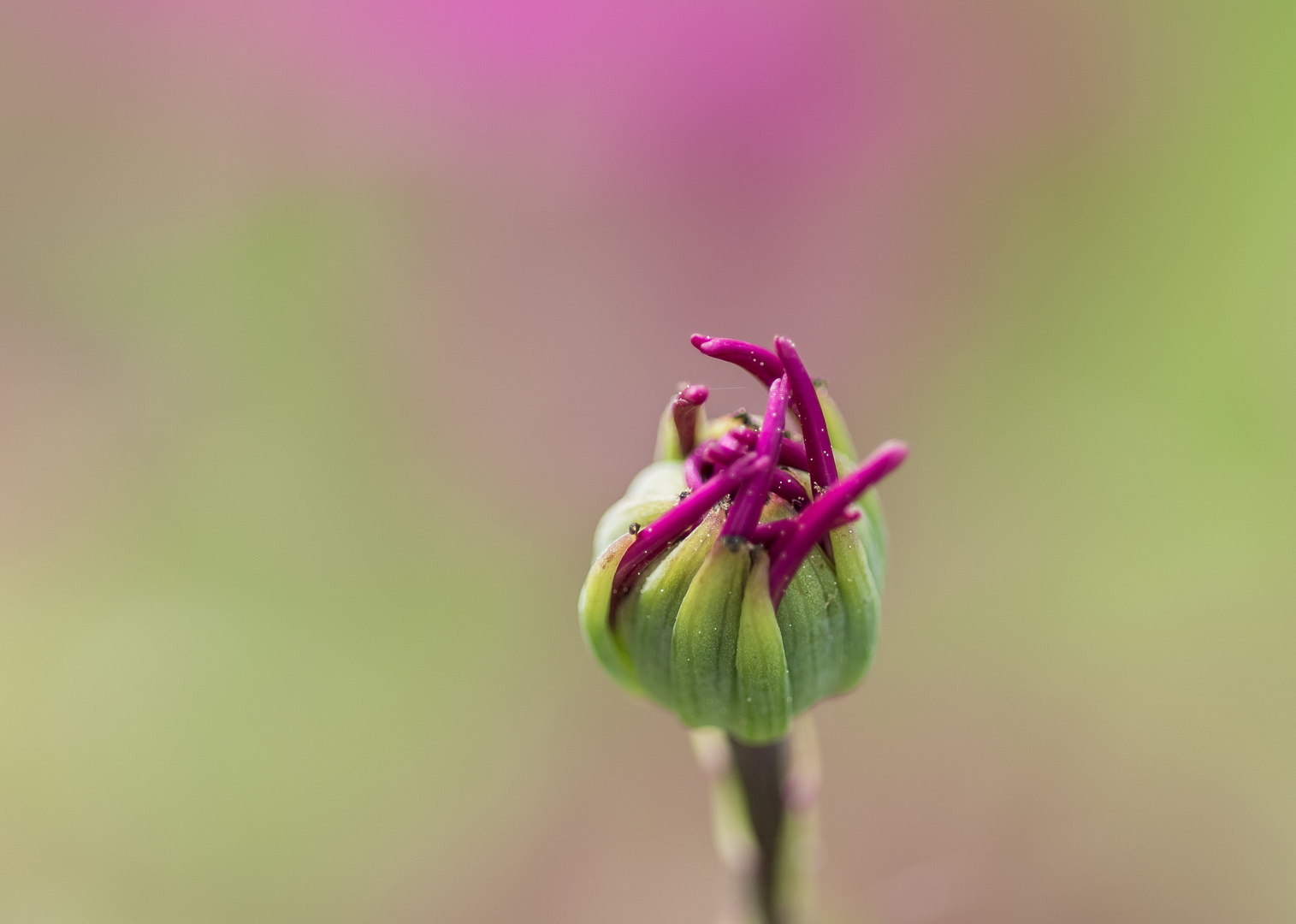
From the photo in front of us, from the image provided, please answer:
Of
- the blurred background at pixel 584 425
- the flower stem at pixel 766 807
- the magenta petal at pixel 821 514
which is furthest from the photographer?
the blurred background at pixel 584 425

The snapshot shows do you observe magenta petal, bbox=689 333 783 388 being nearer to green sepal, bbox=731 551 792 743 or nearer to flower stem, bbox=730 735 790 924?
green sepal, bbox=731 551 792 743

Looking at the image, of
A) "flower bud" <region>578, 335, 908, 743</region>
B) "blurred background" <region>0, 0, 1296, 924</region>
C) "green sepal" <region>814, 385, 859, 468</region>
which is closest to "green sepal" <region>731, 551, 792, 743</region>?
"flower bud" <region>578, 335, 908, 743</region>

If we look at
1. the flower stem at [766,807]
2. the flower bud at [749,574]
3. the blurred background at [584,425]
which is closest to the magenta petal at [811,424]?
the flower bud at [749,574]

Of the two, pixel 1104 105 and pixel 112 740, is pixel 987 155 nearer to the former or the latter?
pixel 1104 105

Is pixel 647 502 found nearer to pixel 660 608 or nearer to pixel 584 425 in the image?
pixel 660 608

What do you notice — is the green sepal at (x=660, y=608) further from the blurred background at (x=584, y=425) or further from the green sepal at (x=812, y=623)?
the blurred background at (x=584, y=425)

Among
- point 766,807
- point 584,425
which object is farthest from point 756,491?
point 584,425

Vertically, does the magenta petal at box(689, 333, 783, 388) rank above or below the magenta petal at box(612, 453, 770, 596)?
above

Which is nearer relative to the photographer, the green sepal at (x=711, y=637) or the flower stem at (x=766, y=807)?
the green sepal at (x=711, y=637)
